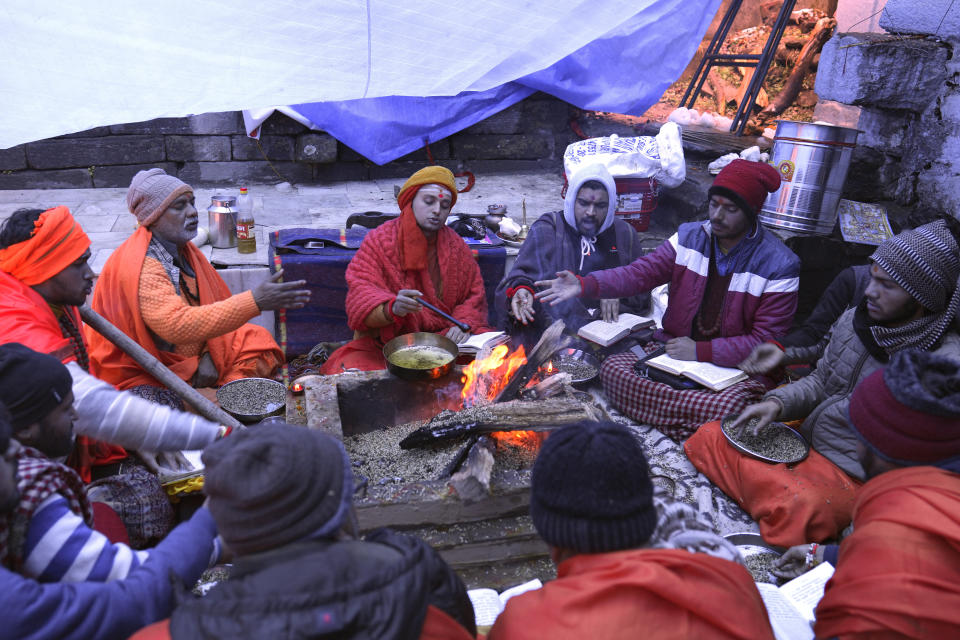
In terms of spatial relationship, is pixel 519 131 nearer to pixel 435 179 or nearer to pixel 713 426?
pixel 435 179

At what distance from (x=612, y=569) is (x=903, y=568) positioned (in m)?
0.90

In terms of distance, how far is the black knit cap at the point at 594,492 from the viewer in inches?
62.2

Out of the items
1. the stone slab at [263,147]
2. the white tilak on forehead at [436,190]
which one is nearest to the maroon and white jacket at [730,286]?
the white tilak on forehead at [436,190]

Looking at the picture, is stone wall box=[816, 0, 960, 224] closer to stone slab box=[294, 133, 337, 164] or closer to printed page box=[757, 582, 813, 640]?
printed page box=[757, 582, 813, 640]

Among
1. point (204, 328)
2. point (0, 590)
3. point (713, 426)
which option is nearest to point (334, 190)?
point (204, 328)

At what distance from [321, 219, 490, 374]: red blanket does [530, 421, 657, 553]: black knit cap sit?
273 centimetres

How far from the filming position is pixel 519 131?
8.57 metres

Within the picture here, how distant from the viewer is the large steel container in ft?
16.4

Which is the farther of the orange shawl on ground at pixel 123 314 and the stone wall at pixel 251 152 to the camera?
the stone wall at pixel 251 152

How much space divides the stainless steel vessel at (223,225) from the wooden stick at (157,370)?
2454mm

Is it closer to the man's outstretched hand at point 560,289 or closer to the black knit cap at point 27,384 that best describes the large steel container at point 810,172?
the man's outstretched hand at point 560,289

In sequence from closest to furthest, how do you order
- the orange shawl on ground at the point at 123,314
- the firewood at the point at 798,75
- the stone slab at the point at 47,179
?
1. the orange shawl on ground at the point at 123,314
2. the stone slab at the point at 47,179
3. the firewood at the point at 798,75

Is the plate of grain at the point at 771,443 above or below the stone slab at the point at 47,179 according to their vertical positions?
below

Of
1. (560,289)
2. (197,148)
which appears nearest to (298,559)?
(560,289)
